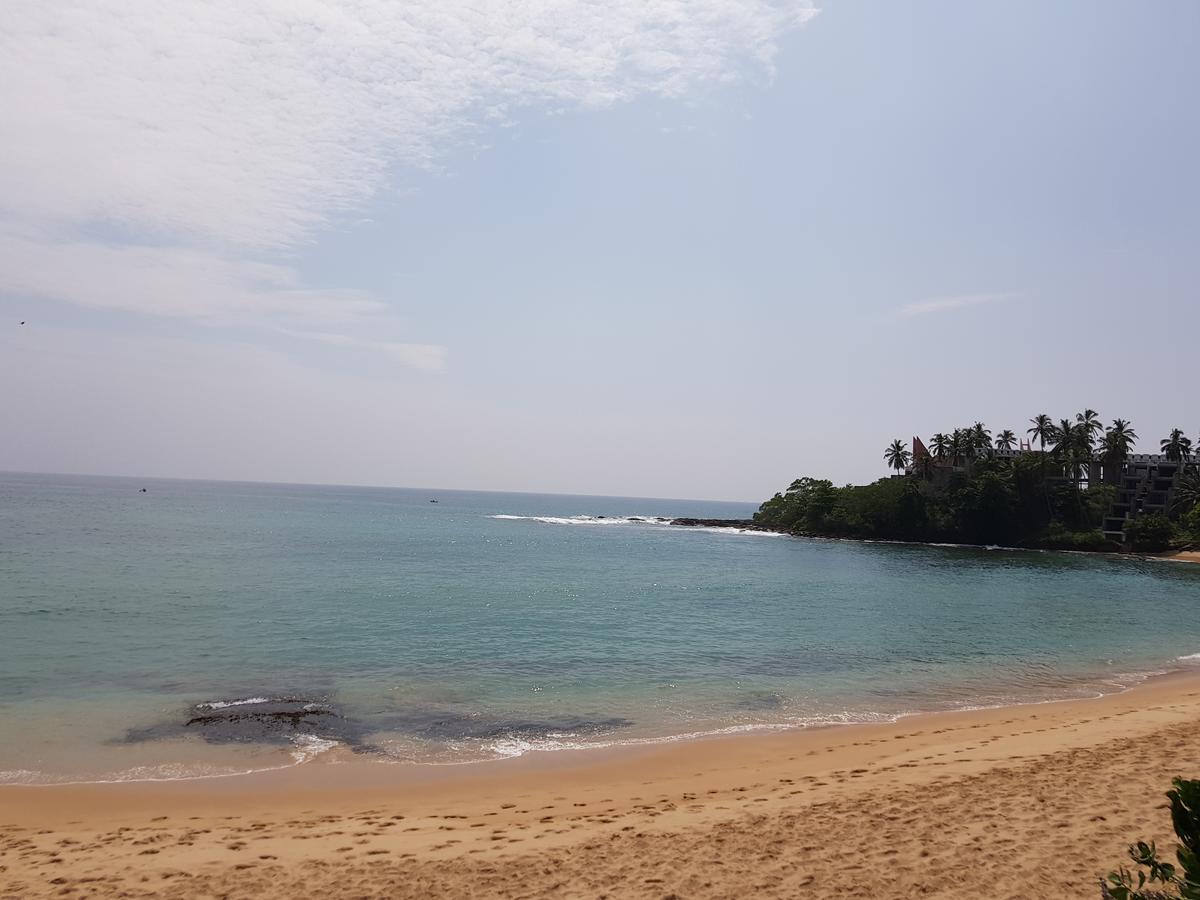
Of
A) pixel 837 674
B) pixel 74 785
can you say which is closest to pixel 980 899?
pixel 74 785

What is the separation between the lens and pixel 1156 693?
70.1ft

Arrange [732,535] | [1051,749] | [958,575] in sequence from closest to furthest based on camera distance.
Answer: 1. [1051,749]
2. [958,575]
3. [732,535]

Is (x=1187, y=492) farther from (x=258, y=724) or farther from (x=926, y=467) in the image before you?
(x=258, y=724)

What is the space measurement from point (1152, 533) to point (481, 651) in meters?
87.1

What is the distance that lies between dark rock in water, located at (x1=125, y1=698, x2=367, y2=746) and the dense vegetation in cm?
9338

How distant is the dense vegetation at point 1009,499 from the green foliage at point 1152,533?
0.30 feet

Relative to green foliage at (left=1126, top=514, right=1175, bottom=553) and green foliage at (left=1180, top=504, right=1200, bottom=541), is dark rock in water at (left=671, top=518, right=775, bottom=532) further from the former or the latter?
green foliage at (left=1180, top=504, right=1200, bottom=541)

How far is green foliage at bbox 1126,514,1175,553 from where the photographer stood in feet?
267

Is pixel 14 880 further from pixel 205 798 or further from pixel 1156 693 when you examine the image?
pixel 1156 693

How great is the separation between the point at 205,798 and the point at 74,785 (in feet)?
8.77

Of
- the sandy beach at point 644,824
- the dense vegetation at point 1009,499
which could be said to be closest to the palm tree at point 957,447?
the dense vegetation at point 1009,499

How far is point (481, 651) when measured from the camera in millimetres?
25844

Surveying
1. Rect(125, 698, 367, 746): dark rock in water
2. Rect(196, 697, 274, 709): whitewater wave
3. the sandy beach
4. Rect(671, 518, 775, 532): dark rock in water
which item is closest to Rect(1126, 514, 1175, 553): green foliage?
Rect(671, 518, 775, 532): dark rock in water

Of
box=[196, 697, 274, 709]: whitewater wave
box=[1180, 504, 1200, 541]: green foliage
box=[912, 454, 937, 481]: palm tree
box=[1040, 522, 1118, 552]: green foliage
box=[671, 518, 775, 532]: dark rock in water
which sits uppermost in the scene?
box=[912, 454, 937, 481]: palm tree
